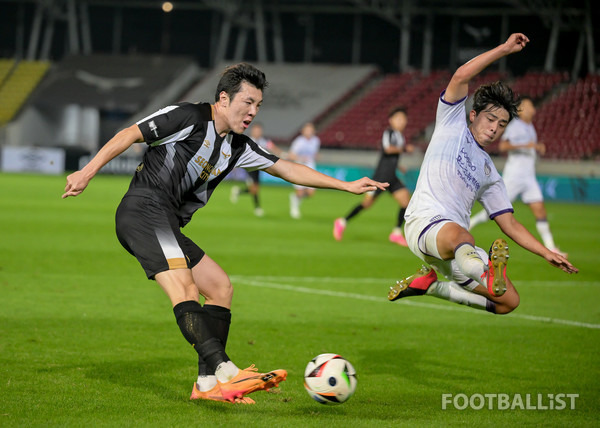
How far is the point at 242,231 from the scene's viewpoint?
55.9ft

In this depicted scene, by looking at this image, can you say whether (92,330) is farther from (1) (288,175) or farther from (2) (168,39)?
(2) (168,39)

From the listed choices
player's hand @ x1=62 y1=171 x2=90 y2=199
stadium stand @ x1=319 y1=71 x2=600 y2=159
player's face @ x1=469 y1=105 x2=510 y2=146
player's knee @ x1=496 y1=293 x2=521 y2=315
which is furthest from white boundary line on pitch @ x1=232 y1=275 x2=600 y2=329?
stadium stand @ x1=319 y1=71 x2=600 y2=159

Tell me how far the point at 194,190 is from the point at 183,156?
0.92 ft

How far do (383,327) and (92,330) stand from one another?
9.29 ft

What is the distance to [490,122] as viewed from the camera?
239 inches

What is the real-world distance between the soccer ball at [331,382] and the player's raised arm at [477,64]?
2.11 metres

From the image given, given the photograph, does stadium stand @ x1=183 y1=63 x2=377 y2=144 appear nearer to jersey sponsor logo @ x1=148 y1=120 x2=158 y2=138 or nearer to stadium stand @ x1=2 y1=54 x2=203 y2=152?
stadium stand @ x1=2 y1=54 x2=203 y2=152

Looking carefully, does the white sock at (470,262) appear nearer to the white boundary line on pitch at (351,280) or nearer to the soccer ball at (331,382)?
the soccer ball at (331,382)

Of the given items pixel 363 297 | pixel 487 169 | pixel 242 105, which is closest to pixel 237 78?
pixel 242 105

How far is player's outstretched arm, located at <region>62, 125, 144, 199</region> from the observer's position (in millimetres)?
4715

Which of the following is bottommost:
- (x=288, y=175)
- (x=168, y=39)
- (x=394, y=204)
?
(x=394, y=204)

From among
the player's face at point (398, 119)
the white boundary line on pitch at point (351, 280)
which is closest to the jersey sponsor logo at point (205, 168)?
the white boundary line on pitch at point (351, 280)

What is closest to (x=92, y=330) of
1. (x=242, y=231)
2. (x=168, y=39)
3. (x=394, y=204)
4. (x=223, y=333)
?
(x=223, y=333)

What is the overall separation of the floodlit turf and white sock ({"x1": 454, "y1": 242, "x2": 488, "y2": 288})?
0.88 meters
